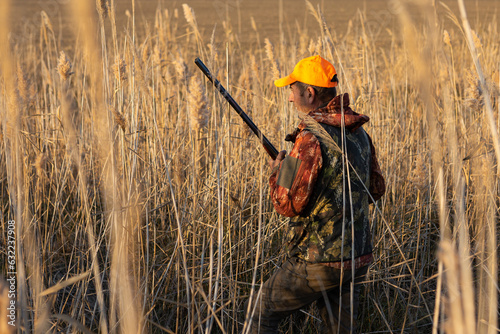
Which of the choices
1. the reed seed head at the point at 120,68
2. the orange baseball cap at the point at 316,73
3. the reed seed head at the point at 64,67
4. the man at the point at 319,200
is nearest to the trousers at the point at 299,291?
the man at the point at 319,200

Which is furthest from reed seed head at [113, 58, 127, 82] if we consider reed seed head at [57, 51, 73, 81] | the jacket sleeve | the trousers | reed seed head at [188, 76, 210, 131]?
the trousers

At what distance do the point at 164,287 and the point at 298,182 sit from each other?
0.95 m

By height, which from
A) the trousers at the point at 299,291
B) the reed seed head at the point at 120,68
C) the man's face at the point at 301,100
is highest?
the reed seed head at the point at 120,68

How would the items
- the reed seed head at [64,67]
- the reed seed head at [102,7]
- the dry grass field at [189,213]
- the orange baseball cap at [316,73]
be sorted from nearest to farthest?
the dry grass field at [189,213] → the reed seed head at [102,7] → the orange baseball cap at [316,73] → the reed seed head at [64,67]

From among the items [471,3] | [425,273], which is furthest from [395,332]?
[471,3]

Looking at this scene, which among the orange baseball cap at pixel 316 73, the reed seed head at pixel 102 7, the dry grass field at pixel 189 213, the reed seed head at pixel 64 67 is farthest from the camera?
the reed seed head at pixel 64 67

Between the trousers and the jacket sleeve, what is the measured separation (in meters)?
0.23

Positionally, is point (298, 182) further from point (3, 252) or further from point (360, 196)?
point (3, 252)

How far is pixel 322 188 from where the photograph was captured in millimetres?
1764

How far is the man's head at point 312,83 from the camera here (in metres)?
1.85

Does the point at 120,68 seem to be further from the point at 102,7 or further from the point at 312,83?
the point at 312,83

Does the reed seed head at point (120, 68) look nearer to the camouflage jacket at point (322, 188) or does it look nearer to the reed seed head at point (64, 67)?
the reed seed head at point (64, 67)

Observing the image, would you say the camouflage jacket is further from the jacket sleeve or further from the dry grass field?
the dry grass field

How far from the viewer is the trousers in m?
1.77
